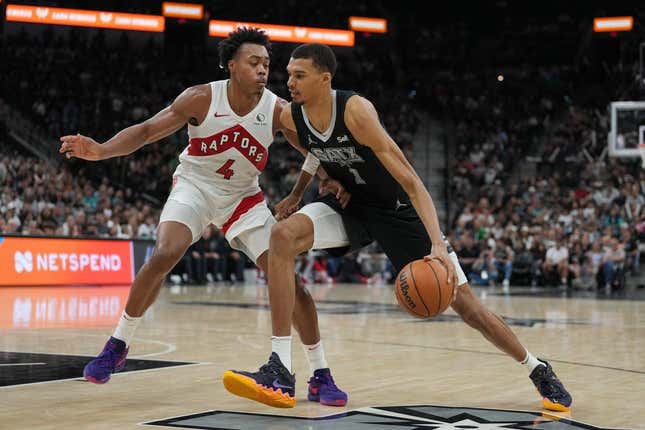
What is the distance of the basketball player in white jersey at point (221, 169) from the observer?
535cm

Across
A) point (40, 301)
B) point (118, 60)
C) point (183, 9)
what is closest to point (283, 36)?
point (183, 9)

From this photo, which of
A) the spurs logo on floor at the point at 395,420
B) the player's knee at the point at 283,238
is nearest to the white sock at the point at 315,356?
the spurs logo on floor at the point at 395,420

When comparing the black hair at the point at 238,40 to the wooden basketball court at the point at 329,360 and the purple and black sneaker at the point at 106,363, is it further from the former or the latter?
the wooden basketball court at the point at 329,360

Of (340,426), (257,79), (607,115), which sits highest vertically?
(607,115)

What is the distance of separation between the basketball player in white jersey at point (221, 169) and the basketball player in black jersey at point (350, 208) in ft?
1.15

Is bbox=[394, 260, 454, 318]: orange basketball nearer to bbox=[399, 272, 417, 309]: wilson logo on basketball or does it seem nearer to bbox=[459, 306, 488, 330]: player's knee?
bbox=[399, 272, 417, 309]: wilson logo on basketball

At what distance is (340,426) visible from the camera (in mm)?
4418

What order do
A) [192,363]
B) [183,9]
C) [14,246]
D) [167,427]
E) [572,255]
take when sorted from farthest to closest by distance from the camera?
[183,9] < [572,255] < [14,246] < [192,363] < [167,427]

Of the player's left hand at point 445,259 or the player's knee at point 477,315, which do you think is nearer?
the player's left hand at point 445,259

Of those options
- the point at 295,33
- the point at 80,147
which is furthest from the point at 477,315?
the point at 295,33

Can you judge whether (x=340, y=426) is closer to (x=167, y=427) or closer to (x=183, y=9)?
(x=167, y=427)

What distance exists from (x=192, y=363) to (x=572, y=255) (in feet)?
48.1

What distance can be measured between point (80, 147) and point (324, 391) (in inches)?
73.4

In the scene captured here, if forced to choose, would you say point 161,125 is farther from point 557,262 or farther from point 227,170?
point 557,262
